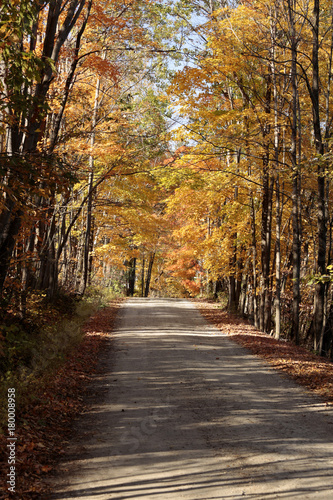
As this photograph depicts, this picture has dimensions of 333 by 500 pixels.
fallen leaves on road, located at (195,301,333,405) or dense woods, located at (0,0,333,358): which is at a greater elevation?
dense woods, located at (0,0,333,358)

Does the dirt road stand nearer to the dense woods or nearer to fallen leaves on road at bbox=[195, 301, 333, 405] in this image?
fallen leaves on road at bbox=[195, 301, 333, 405]

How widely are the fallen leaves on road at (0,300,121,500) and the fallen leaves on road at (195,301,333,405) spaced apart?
13.8 feet

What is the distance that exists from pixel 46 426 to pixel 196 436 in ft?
6.51

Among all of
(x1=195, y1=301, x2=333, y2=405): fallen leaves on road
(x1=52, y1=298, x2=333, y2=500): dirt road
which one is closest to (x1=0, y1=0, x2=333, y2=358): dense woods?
(x1=195, y1=301, x2=333, y2=405): fallen leaves on road

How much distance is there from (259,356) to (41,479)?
300 inches

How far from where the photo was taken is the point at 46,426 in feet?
19.6

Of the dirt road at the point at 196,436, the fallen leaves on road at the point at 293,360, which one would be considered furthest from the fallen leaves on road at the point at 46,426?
the fallen leaves on road at the point at 293,360

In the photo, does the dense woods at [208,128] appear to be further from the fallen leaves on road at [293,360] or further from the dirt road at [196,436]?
the dirt road at [196,436]

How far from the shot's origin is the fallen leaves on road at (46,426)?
4.48m

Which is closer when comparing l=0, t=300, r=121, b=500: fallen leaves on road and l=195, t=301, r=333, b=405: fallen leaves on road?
l=0, t=300, r=121, b=500: fallen leaves on road

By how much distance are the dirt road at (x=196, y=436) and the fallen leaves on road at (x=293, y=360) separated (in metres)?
0.39

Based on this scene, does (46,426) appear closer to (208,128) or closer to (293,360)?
(293,360)

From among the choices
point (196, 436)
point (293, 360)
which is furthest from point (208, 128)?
point (196, 436)

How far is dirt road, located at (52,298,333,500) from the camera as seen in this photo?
452 cm
